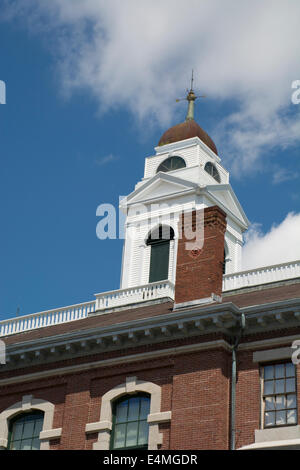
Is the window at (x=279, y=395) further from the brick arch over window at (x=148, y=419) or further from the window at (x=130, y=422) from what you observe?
the window at (x=130, y=422)

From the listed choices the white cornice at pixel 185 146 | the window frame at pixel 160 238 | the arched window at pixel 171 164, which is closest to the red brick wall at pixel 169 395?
the window frame at pixel 160 238

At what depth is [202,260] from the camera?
89.2 ft

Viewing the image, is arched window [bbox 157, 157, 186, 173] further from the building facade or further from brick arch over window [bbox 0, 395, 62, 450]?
brick arch over window [bbox 0, 395, 62, 450]

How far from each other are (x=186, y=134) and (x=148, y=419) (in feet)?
94.6

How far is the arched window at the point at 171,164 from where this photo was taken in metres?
50.1

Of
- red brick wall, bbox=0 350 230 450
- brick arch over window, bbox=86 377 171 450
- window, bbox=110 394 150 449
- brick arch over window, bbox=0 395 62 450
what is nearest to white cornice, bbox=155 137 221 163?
red brick wall, bbox=0 350 230 450

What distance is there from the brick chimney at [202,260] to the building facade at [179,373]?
3cm

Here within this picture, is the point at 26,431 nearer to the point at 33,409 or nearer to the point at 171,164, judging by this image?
the point at 33,409

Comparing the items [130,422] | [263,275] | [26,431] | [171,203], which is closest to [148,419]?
[130,422]

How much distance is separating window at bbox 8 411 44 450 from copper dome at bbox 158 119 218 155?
2670 centimetres

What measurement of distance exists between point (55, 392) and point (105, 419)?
2.34m
